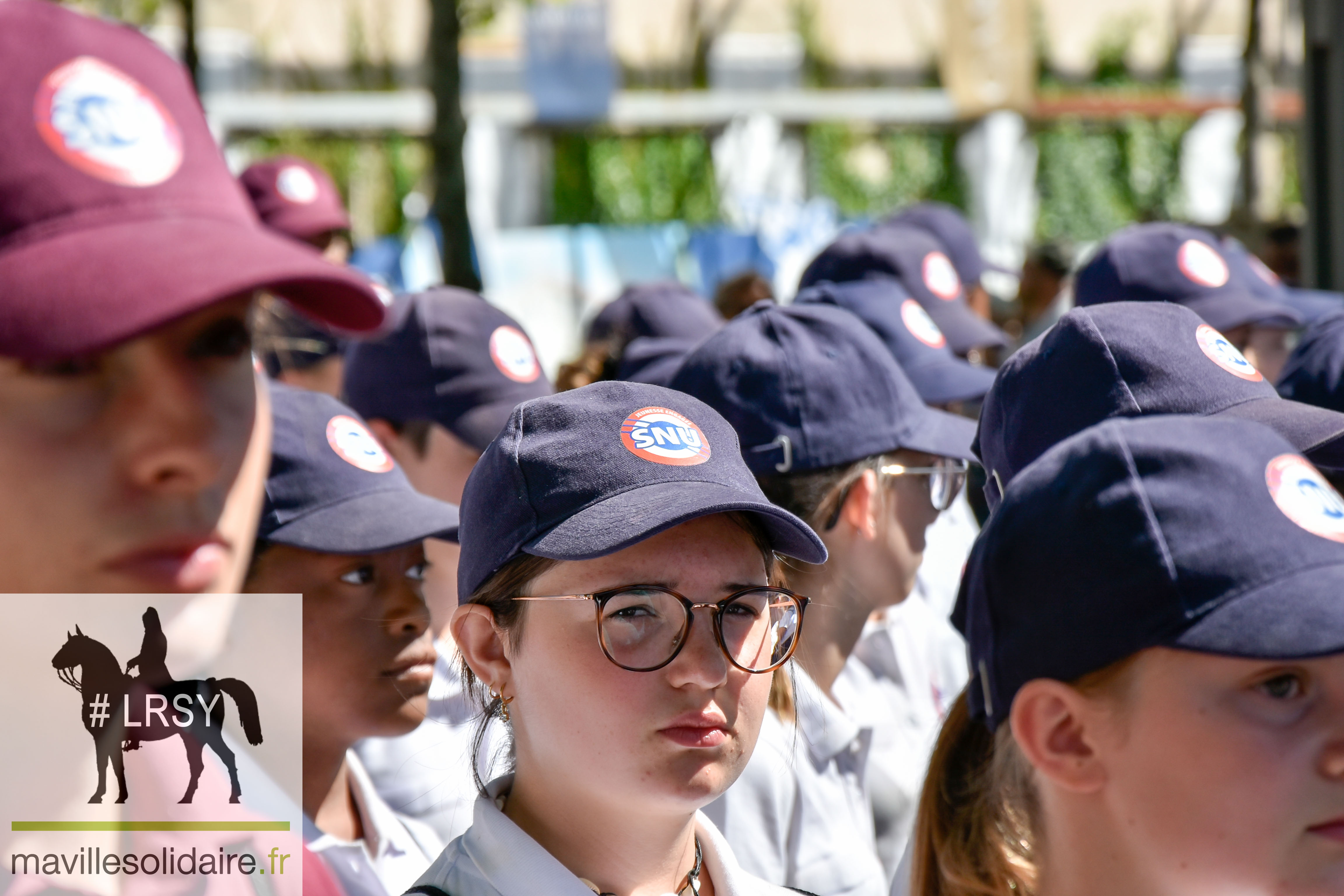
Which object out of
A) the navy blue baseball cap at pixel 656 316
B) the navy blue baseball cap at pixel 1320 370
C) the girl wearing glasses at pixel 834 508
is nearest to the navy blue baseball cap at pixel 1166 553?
the girl wearing glasses at pixel 834 508

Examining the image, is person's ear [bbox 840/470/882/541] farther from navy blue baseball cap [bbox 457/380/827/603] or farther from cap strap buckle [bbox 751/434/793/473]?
navy blue baseball cap [bbox 457/380/827/603]

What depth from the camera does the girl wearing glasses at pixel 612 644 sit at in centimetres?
190

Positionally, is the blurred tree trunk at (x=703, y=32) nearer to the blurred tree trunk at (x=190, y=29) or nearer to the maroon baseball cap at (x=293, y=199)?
the blurred tree trunk at (x=190, y=29)

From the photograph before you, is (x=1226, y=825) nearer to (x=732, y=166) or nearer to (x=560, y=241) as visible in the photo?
(x=560, y=241)

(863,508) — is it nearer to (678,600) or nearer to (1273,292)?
(678,600)

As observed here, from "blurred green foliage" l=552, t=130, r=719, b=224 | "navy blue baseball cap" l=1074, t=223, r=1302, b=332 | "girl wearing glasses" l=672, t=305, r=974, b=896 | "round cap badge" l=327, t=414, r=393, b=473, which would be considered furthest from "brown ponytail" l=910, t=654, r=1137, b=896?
"blurred green foliage" l=552, t=130, r=719, b=224

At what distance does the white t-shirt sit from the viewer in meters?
3.17

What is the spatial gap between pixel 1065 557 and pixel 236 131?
20.9 meters

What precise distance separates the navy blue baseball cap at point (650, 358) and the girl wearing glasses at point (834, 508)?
0.70 metres

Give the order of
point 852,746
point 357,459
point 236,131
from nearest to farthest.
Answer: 1. point 357,459
2. point 852,746
3. point 236,131

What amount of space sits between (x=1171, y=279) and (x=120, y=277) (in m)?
3.49

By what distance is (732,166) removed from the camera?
21328mm

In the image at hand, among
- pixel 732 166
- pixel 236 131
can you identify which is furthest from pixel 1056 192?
pixel 236 131

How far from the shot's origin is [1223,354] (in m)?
2.51
